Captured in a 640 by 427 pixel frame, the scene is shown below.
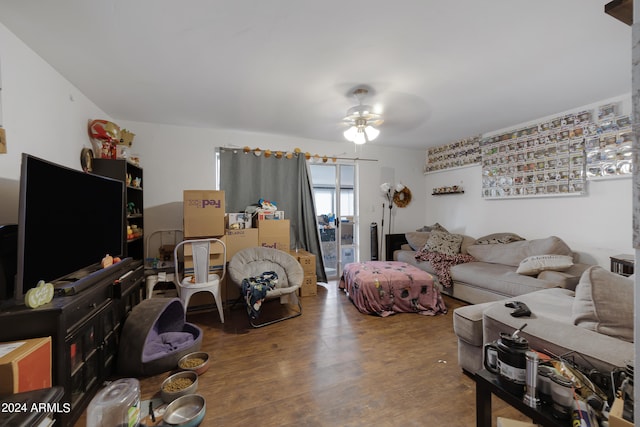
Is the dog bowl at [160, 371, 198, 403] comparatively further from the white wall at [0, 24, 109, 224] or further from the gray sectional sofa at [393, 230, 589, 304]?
the gray sectional sofa at [393, 230, 589, 304]

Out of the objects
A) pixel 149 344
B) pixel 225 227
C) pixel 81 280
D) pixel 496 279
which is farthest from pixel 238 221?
pixel 496 279

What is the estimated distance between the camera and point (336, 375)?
191cm

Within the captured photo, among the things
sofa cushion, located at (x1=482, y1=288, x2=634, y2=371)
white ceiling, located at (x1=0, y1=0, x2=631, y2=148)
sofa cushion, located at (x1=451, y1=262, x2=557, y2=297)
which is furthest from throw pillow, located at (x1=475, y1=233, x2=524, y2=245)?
sofa cushion, located at (x1=482, y1=288, x2=634, y2=371)

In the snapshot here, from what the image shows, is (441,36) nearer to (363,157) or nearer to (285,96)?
(285,96)

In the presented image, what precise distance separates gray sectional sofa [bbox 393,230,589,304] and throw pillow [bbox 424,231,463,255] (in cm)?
2

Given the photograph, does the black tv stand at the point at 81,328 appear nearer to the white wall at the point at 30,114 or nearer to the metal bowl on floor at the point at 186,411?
the metal bowl on floor at the point at 186,411

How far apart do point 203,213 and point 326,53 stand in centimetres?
223

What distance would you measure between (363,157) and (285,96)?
2.39 metres

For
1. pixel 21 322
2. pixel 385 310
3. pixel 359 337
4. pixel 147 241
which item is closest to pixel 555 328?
pixel 359 337

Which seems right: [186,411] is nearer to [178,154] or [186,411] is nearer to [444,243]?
[178,154]

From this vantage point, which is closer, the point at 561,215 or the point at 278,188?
the point at 561,215

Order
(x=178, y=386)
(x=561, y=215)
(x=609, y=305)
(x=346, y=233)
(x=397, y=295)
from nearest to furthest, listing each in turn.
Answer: (x=609, y=305) < (x=178, y=386) < (x=397, y=295) < (x=561, y=215) < (x=346, y=233)

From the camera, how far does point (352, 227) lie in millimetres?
4871

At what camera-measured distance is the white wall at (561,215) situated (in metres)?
2.76
